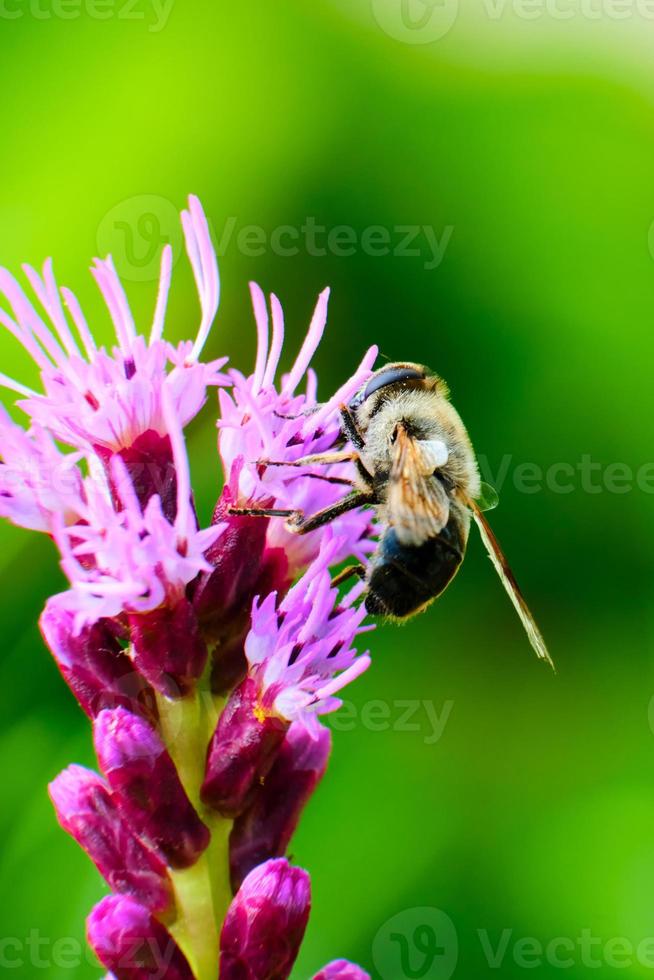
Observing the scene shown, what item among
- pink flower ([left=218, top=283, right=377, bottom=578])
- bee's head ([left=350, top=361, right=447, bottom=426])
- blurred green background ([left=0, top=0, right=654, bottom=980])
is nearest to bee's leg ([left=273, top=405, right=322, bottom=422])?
pink flower ([left=218, top=283, right=377, bottom=578])

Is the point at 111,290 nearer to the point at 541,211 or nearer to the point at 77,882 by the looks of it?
the point at 77,882

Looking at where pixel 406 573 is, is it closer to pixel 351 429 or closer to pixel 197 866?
pixel 351 429

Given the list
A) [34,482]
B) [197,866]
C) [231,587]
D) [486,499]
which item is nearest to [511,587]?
[486,499]

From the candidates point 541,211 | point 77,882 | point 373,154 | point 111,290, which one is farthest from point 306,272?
point 77,882

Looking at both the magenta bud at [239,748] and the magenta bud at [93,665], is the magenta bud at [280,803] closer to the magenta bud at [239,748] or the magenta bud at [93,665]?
the magenta bud at [239,748]

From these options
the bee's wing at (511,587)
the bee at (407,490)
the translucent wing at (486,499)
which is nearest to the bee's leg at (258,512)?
the bee at (407,490)

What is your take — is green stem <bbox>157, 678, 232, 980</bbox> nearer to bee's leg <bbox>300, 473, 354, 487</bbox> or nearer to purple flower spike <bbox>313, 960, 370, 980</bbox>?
purple flower spike <bbox>313, 960, 370, 980</bbox>
